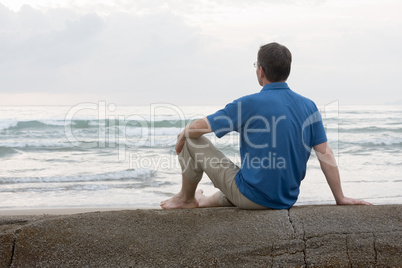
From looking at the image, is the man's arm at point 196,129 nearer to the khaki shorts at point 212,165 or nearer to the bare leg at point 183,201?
the khaki shorts at point 212,165

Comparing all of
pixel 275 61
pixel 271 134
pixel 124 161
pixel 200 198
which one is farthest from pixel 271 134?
pixel 124 161

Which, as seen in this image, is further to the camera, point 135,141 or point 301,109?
point 135,141

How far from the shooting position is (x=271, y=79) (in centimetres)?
311

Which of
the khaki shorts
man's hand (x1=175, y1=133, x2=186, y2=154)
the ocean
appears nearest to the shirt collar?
the khaki shorts

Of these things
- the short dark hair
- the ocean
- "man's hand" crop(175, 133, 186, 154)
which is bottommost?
the ocean

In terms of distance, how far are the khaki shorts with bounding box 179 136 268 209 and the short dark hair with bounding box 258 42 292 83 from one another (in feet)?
2.39

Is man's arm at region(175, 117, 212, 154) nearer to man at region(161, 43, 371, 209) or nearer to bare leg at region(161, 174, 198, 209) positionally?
man at region(161, 43, 371, 209)

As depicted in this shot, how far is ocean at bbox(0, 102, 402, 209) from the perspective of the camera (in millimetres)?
6559

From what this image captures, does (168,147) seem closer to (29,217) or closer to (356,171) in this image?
(356,171)

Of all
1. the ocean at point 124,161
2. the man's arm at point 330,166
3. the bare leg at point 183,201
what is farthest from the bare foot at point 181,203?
the ocean at point 124,161

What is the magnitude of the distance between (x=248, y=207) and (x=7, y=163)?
8.76 m

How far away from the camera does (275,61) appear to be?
304 cm

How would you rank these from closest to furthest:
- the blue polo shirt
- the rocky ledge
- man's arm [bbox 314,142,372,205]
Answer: the rocky ledge
the blue polo shirt
man's arm [bbox 314,142,372,205]

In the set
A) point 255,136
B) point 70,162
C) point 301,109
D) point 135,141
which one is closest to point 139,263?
point 255,136
